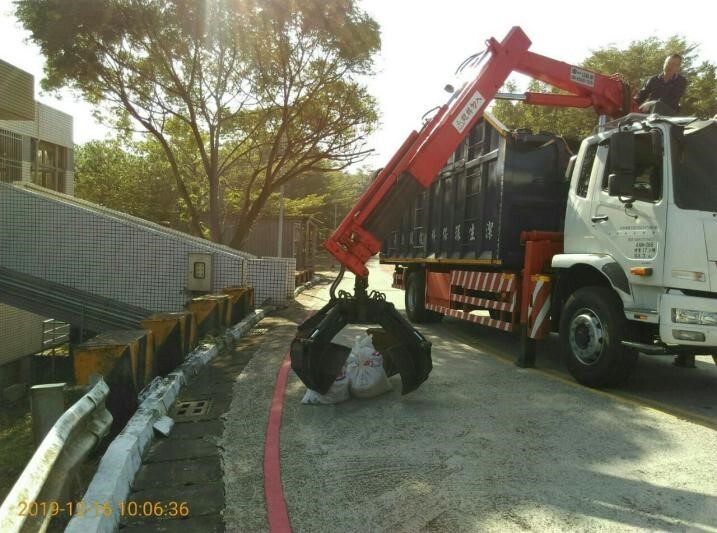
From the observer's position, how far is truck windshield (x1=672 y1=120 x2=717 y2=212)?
500 cm

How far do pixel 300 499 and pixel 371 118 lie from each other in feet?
54.1

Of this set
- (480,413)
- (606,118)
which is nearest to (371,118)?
(606,118)

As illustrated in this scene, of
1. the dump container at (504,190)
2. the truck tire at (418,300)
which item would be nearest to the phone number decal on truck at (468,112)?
the dump container at (504,190)

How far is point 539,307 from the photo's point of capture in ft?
21.5

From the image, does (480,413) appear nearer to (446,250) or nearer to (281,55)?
(446,250)

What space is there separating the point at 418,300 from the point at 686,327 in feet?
21.3

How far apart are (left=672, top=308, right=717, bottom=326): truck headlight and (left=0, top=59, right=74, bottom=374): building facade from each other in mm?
11374

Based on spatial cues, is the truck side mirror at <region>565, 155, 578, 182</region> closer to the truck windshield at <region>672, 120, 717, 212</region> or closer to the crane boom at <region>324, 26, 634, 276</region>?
the crane boom at <region>324, 26, 634, 276</region>

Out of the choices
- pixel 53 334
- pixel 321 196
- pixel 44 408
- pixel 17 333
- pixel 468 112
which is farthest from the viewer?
pixel 321 196

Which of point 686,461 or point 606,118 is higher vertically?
point 606,118

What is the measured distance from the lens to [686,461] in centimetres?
389

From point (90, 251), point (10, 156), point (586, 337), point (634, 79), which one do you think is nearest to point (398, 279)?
point (90, 251)

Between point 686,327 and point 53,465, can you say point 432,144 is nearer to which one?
point 686,327

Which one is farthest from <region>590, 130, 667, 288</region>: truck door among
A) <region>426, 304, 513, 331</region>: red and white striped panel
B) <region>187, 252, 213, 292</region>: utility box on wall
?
<region>187, 252, 213, 292</region>: utility box on wall
